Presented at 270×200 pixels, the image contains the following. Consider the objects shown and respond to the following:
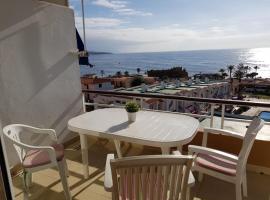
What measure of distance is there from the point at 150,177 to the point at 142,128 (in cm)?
95

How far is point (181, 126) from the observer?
86.9 inches

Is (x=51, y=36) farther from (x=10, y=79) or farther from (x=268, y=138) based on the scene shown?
(x=268, y=138)

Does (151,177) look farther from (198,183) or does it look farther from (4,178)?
(198,183)

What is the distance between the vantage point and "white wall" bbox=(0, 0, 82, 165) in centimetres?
259

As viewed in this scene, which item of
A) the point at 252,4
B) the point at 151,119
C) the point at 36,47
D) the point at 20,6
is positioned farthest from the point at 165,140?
the point at 252,4

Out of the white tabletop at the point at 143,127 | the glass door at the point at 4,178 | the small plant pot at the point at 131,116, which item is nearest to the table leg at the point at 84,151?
the white tabletop at the point at 143,127

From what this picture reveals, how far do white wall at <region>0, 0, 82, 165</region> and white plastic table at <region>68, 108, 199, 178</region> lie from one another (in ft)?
2.65

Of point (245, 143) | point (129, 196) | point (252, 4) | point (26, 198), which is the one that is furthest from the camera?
point (252, 4)

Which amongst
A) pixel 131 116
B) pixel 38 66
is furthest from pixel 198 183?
pixel 38 66

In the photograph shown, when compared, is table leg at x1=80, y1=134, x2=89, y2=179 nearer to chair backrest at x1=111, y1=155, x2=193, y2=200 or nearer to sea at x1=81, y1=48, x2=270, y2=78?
chair backrest at x1=111, y1=155, x2=193, y2=200

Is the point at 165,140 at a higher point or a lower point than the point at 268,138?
higher

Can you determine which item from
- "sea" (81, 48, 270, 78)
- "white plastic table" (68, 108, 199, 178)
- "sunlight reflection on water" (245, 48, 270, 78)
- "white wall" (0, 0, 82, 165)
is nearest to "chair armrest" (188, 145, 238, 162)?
"white plastic table" (68, 108, 199, 178)

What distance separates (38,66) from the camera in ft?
9.77

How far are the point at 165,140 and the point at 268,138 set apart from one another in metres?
1.55
